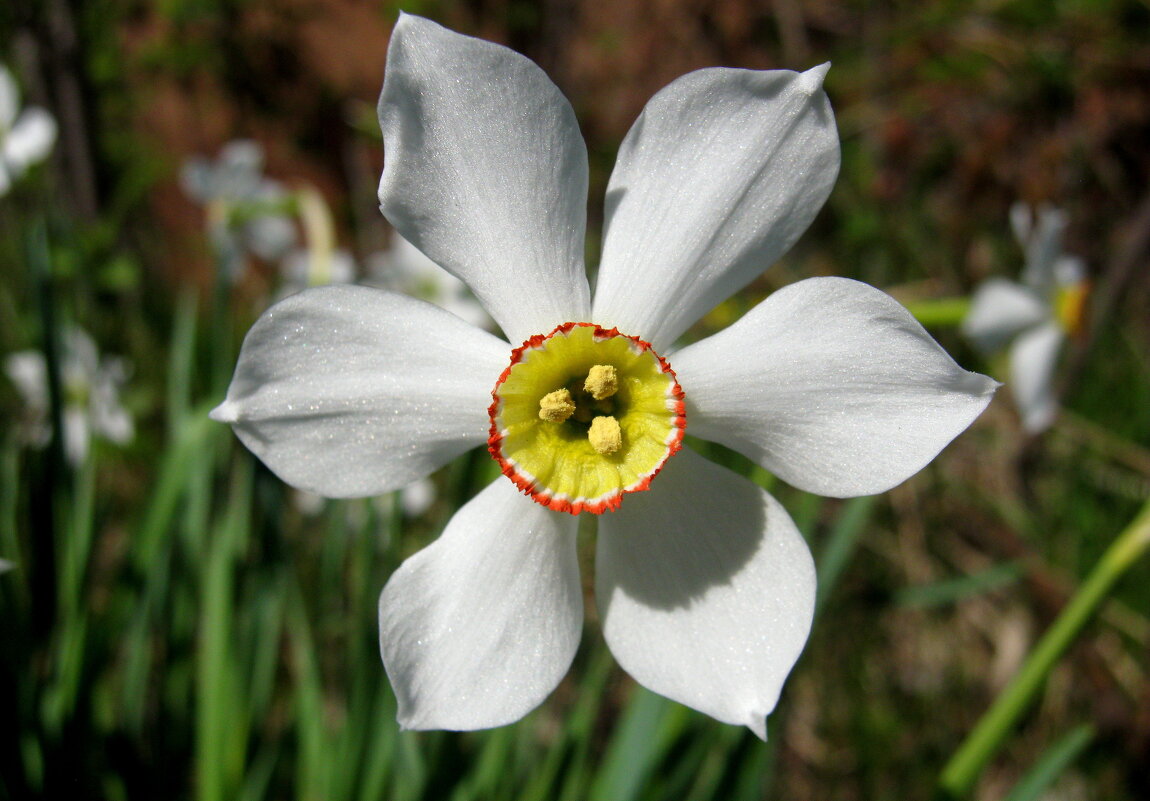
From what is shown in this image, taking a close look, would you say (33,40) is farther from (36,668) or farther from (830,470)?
(830,470)

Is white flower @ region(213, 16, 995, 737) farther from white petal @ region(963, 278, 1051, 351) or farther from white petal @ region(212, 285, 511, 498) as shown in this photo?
white petal @ region(963, 278, 1051, 351)

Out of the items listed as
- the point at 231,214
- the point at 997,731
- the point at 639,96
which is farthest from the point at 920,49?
the point at 997,731

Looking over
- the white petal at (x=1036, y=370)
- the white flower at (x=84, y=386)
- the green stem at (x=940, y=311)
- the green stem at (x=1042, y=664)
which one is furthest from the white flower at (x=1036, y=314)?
the white flower at (x=84, y=386)

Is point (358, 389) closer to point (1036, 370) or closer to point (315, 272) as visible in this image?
point (315, 272)

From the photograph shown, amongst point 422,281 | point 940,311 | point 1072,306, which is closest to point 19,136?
point 422,281

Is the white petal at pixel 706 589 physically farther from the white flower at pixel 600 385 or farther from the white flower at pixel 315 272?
the white flower at pixel 315 272

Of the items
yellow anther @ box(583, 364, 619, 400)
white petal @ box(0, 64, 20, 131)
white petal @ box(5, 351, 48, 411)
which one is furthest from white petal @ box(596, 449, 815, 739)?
white petal @ box(0, 64, 20, 131)
